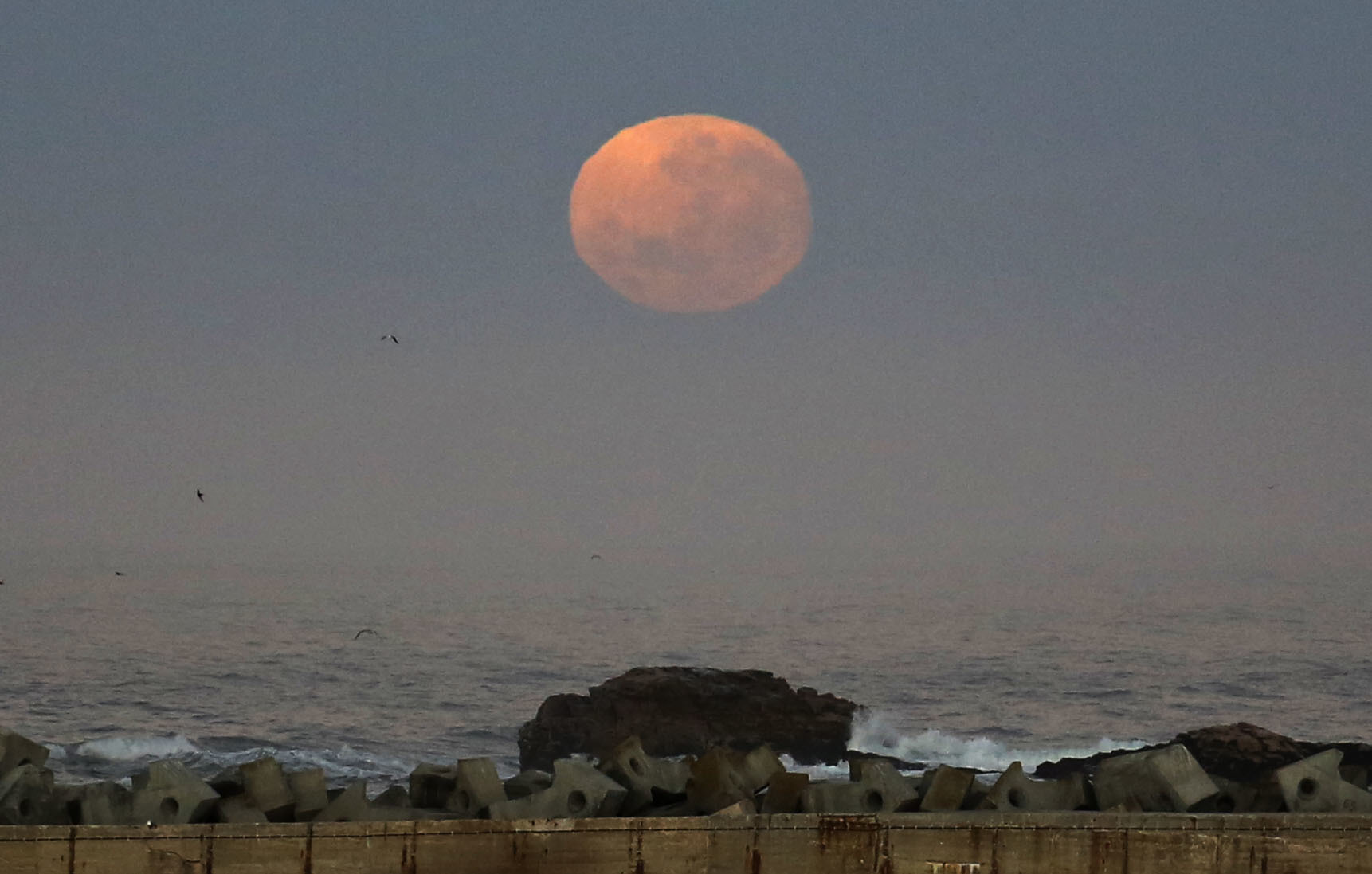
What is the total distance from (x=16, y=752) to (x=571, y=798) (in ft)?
29.5

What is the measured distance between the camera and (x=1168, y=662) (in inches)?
6127

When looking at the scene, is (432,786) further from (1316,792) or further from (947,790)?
(1316,792)

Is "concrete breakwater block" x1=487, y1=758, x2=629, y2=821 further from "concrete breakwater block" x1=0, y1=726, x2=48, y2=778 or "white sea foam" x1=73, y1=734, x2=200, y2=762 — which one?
"white sea foam" x1=73, y1=734, x2=200, y2=762

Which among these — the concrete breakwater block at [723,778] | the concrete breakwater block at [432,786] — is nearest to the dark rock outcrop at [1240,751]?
the concrete breakwater block at [723,778]

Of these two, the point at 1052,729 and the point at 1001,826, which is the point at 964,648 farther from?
the point at 1001,826

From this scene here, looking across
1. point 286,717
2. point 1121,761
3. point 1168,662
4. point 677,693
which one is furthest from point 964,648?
point 1121,761

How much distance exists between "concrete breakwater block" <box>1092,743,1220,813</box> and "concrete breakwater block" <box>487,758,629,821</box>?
23.1 ft

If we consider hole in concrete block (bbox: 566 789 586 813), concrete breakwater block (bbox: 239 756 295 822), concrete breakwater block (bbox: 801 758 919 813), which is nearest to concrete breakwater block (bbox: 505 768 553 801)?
hole in concrete block (bbox: 566 789 586 813)

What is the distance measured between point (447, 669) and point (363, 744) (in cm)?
4642

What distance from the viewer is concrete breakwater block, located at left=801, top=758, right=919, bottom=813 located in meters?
21.0

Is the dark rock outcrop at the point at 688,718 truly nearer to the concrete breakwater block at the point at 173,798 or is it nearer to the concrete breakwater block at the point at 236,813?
the concrete breakwater block at the point at 236,813

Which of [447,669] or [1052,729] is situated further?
[447,669]

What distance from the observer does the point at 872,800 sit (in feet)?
69.4

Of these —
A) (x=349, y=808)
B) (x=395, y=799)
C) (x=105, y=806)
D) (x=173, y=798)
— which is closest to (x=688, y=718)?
(x=395, y=799)
